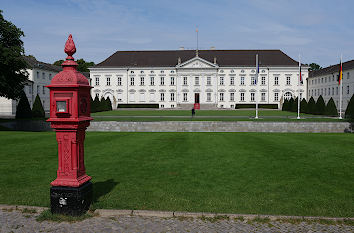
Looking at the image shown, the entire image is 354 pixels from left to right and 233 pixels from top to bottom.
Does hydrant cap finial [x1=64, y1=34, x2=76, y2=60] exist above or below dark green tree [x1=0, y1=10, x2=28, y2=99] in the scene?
below

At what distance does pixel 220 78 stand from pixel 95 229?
71321mm

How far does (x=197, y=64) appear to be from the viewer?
73.6m

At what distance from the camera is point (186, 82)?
74.9 metres

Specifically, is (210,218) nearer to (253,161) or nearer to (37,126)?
(253,161)

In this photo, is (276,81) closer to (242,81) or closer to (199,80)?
(242,81)

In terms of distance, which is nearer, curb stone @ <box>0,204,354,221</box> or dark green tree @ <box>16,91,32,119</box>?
curb stone @ <box>0,204,354,221</box>

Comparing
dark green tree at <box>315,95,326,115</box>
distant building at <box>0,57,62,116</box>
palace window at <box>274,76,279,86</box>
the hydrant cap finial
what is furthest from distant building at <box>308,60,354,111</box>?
the hydrant cap finial

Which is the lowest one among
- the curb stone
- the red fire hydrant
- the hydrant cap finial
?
the curb stone

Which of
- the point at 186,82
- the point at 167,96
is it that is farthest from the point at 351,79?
the point at 167,96

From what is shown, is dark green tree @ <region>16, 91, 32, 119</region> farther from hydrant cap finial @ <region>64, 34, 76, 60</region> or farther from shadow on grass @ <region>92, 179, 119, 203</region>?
hydrant cap finial @ <region>64, 34, 76, 60</region>

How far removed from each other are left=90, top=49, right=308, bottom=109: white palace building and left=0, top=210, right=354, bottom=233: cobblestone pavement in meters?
66.5

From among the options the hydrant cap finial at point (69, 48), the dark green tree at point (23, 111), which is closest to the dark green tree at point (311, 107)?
the dark green tree at point (23, 111)

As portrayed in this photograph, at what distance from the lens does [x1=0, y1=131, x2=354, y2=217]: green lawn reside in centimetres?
670

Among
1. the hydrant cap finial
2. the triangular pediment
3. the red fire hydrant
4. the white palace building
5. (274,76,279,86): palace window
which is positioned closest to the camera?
the red fire hydrant
